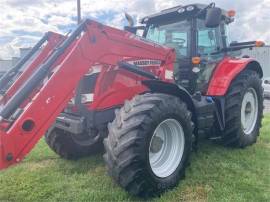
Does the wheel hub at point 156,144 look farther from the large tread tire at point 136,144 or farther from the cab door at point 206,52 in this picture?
the cab door at point 206,52

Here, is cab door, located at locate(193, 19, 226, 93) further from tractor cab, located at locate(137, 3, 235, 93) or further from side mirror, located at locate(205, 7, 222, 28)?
side mirror, located at locate(205, 7, 222, 28)

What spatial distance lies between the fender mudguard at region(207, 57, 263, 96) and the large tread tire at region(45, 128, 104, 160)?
2004mm

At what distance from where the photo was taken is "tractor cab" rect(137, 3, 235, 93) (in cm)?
532

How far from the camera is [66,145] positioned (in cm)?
528

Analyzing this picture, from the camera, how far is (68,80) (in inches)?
147

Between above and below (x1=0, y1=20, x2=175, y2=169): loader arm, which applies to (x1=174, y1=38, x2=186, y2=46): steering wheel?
above

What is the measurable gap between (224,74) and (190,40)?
0.82 meters

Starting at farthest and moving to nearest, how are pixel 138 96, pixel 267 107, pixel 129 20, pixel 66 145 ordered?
pixel 267 107
pixel 129 20
pixel 66 145
pixel 138 96

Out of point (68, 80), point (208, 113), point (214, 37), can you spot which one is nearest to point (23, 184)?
point (68, 80)

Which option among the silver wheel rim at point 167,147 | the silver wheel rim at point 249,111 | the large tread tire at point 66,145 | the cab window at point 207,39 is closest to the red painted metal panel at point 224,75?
the cab window at point 207,39

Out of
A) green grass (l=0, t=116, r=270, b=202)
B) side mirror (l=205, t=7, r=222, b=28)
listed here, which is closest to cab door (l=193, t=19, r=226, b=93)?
side mirror (l=205, t=7, r=222, b=28)

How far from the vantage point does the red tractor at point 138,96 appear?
3584mm

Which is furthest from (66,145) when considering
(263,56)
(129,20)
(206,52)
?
(263,56)

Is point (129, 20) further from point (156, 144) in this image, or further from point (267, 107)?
point (267, 107)
